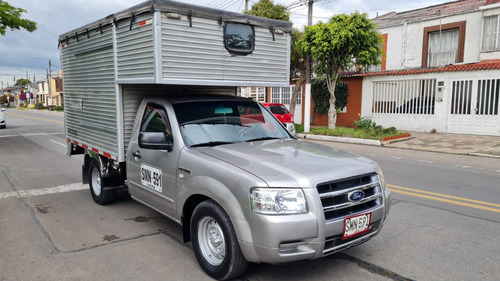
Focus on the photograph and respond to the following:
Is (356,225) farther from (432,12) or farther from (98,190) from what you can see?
(432,12)

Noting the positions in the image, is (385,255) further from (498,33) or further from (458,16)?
(458,16)

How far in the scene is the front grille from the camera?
3.10m

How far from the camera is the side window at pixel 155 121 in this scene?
14.4ft

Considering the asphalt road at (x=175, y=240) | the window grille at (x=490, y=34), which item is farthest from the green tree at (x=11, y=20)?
the window grille at (x=490, y=34)

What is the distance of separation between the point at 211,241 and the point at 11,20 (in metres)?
17.1

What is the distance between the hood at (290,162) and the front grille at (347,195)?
0.06 m

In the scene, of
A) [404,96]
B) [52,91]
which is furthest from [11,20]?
[52,91]

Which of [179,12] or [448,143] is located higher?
[179,12]

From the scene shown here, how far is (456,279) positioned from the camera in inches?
136

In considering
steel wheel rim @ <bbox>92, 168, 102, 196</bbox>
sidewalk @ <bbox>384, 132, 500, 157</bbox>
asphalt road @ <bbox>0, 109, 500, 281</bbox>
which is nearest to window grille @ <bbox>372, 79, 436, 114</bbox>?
sidewalk @ <bbox>384, 132, 500, 157</bbox>

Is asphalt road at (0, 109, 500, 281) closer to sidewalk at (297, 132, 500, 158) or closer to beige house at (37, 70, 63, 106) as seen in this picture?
sidewalk at (297, 132, 500, 158)

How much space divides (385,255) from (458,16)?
64.9ft

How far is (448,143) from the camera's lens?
14219 millimetres

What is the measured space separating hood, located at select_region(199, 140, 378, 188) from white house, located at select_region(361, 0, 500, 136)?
15069 mm
